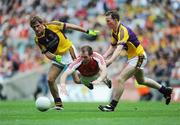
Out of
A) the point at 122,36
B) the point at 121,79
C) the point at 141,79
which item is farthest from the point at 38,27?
the point at 141,79

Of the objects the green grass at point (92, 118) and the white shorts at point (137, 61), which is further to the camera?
the white shorts at point (137, 61)

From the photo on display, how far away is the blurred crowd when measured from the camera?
108ft

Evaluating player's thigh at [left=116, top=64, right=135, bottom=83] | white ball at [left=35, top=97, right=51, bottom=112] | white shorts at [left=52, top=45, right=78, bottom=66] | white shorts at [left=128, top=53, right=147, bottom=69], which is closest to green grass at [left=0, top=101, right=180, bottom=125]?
white ball at [left=35, top=97, right=51, bottom=112]

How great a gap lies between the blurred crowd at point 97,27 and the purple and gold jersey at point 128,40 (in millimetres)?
12068

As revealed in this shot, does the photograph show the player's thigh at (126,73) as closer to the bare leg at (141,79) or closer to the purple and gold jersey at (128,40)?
the purple and gold jersey at (128,40)

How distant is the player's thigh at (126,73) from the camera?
1869 centimetres

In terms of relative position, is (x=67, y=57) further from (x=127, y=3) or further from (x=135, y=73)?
(x=127, y=3)

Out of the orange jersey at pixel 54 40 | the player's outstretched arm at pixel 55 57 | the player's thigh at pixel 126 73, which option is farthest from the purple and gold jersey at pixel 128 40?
the player's outstretched arm at pixel 55 57

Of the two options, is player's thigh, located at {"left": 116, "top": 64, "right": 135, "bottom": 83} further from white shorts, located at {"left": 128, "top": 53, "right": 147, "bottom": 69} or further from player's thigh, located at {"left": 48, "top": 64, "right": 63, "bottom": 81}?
player's thigh, located at {"left": 48, "top": 64, "right": 63, "bottom": 81}

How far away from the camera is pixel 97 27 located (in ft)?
117

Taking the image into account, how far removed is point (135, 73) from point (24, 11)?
19.8m

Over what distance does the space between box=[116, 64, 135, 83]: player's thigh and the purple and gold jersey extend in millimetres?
398

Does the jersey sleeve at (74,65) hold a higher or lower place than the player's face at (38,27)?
lower

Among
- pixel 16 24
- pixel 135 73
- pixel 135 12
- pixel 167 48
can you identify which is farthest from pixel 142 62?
pixel 16 24
